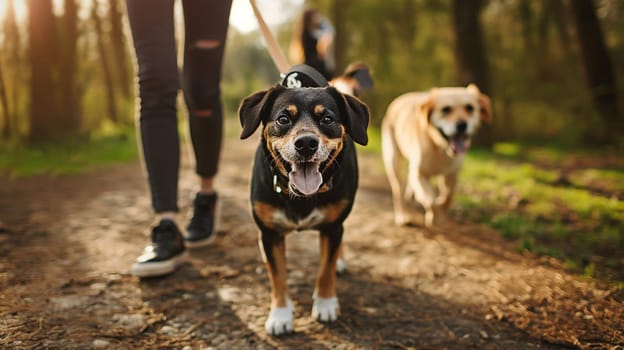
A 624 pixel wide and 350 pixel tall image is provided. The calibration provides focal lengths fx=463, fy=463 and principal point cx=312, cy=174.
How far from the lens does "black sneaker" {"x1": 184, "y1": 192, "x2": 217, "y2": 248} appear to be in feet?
10.7

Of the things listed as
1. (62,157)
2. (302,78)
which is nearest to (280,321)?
(302,78)

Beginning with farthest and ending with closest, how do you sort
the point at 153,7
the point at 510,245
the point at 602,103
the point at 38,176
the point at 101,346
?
the point at 602,103 < the point at 38,176 < the point at 510,245 < the point at 153,7 < the point at 101,346

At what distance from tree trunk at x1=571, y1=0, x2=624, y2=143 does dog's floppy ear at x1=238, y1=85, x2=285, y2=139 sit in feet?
26.1

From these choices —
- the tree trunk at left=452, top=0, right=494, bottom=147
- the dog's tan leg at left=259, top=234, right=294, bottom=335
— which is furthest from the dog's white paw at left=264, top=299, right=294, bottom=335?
the tree trunk at left=452, top=0, right=494, bottom=147

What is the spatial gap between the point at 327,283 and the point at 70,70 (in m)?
9.78

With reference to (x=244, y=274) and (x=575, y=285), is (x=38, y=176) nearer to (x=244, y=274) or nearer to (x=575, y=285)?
(x=244, y=274)

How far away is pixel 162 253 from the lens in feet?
8.84

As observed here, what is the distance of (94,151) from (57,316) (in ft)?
23.3

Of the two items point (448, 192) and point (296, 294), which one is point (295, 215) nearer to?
point (296, 294)

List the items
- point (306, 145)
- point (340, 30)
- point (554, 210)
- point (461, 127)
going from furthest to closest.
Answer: point (340, 30), point (554, 210), point (461, 127), point (306, 145)

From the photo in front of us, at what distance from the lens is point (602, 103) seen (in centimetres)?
834

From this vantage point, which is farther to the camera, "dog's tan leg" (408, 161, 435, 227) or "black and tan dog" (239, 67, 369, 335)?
"dog's tan leg" (408, 161, 435, 227)

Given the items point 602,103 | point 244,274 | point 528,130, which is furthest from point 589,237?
point 528,130

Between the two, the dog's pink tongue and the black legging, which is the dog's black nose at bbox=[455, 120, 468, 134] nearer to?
the black legging
